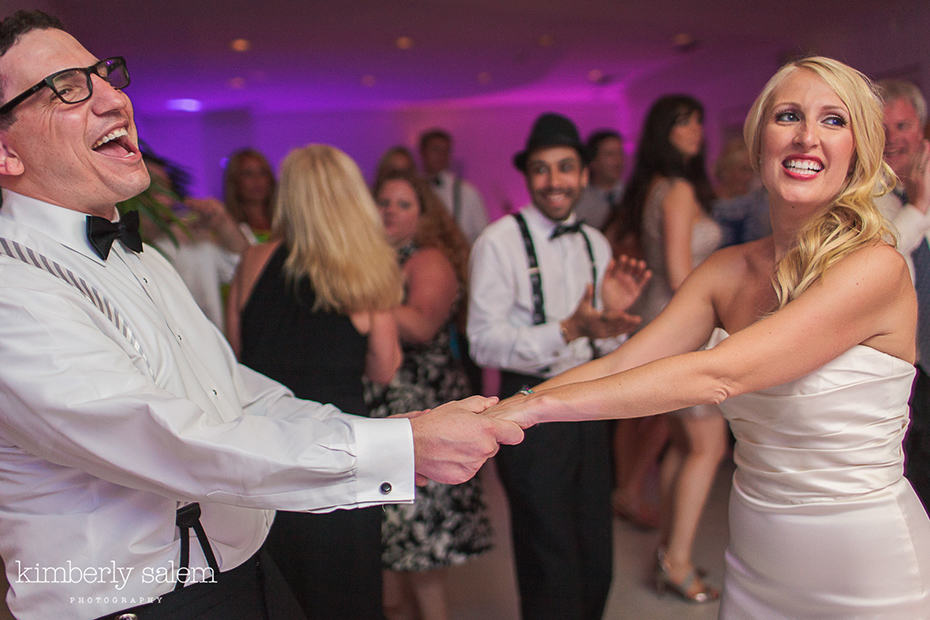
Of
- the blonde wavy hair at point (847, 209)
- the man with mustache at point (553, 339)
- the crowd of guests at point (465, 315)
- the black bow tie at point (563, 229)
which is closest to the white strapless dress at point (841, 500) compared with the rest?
the blonde wavy hair at point (847, 209)

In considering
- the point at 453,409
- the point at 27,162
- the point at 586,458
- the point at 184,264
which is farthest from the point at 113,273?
the point at 184,264

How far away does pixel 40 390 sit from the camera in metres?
1.04

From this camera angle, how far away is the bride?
136cm

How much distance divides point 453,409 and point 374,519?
952mm

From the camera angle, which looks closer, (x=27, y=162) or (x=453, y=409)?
(x=27, y=162)

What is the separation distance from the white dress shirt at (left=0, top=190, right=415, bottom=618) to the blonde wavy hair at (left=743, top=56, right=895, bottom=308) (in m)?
0.82

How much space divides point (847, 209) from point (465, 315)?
1.94m

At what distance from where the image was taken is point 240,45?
→ 6621mm

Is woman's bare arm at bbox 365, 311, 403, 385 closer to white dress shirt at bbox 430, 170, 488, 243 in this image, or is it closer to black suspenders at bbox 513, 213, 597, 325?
black suspenders at bbox 513, 213, 597, 325

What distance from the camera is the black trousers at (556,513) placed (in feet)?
7.90

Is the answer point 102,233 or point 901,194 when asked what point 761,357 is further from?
point 901,194

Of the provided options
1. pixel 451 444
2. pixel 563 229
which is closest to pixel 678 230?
pixel 563 229

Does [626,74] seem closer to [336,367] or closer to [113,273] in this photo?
[336,367]

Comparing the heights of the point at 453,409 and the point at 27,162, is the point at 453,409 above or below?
below
